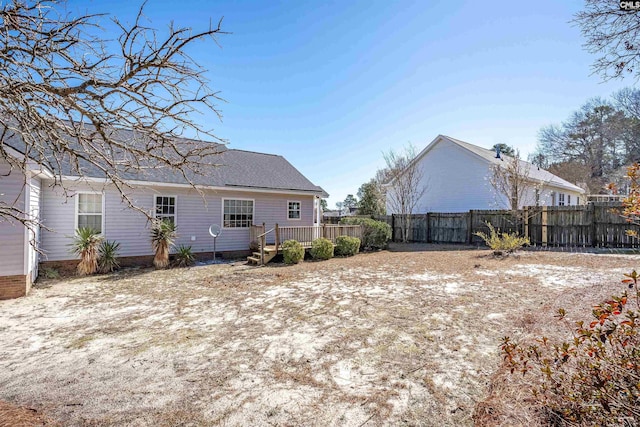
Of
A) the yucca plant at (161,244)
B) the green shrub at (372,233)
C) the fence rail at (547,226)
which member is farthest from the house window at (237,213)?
the fence rail at (547,226)

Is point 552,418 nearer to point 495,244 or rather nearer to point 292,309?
point 292,309

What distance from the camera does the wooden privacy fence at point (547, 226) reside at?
11977 mm

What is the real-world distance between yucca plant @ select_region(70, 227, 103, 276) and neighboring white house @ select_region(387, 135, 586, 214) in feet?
55.5

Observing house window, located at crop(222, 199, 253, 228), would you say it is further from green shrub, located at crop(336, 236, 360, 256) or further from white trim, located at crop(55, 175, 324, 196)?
green shrub, located at crop(336, 236, 360, 256)

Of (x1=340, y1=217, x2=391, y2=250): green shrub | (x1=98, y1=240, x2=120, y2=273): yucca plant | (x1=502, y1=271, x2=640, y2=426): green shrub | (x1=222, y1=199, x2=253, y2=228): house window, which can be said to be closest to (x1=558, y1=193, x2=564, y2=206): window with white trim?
(x1=340, y1=217, x2=391, y2=250): green shrub

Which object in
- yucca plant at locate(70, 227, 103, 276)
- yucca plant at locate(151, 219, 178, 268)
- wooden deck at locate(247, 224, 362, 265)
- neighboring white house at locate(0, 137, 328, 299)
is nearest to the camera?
neighboring white house at locate(0, 137, 328, 299)

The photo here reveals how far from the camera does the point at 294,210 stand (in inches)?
533

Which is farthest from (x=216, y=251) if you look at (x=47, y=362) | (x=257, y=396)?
(x=257, y=396)

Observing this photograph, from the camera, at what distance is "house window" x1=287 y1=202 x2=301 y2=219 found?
1344 centimetres

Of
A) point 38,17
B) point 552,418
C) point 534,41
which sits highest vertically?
point 534,41

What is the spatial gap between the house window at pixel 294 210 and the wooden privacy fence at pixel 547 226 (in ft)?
26.8

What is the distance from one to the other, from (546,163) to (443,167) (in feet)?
69.1

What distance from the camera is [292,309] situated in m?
5.40

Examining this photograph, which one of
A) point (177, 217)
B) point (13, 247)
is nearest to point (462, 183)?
point (177, 217)
